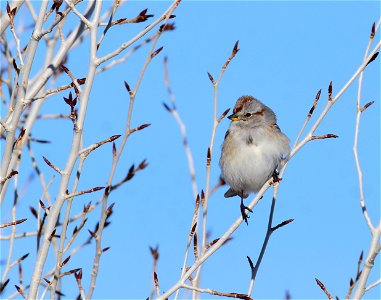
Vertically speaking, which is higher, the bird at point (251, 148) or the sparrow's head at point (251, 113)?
the sparrow's head at point (251, 113)

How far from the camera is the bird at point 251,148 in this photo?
19.7 ft

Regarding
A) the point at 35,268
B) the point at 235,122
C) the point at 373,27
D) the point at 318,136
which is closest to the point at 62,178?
the point at 35,268

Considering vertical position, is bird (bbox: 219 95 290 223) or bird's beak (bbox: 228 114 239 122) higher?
bird's beak (bbox: 228 114 239 122)

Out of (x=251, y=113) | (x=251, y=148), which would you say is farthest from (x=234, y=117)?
(x=251, y=148)

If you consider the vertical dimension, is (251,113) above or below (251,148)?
above

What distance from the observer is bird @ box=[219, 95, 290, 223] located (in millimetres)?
6008

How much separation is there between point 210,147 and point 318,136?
0.76 m

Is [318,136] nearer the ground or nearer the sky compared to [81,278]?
nearer the sky

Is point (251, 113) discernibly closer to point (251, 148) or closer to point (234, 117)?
point (234, 117)

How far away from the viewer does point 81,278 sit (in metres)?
4.36

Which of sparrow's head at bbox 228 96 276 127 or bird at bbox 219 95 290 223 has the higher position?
sparrow's head at bbox 228 96 276 127

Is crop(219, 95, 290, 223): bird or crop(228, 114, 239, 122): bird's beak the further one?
crop(228, 114, 239, 122): bird's beak

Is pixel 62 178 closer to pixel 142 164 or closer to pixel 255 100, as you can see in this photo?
pixel 142 164

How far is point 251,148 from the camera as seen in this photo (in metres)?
6.08
